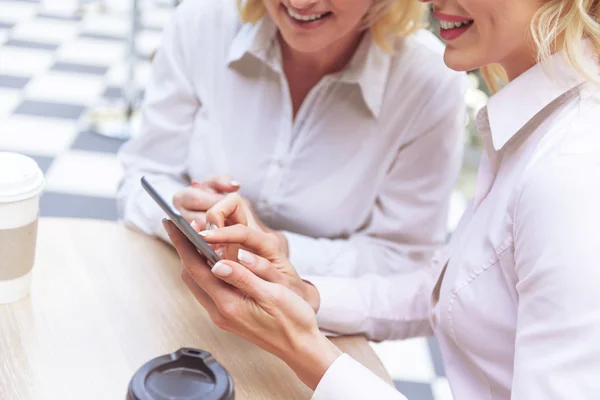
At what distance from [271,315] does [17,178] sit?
1.45 ft

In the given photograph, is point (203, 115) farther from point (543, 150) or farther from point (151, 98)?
point (543, 150)

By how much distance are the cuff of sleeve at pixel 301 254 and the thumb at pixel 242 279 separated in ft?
1.31

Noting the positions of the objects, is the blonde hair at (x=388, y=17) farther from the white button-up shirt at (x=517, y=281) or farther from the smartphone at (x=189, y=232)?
the smartphone at (x=189, y=232)

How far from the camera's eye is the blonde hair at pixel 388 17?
58.2 inches

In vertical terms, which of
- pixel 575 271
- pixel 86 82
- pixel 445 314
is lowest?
pixel 86 82

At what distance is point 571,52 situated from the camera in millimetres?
961

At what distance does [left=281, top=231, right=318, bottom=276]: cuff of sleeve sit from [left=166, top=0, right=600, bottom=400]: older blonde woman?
174mm

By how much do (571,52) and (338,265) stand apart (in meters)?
0.68

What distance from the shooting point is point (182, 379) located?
3.45ft

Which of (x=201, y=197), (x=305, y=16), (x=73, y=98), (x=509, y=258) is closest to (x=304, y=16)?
(x=305, y=16)

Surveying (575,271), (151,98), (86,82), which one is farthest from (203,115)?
(86,82)

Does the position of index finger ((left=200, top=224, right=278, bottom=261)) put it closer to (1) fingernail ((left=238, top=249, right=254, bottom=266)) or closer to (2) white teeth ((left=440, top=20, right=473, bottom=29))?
(1) fingernail ((left=238, top=249, right=254, bottom=266))

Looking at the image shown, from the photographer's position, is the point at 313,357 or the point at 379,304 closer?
the point at 313,357

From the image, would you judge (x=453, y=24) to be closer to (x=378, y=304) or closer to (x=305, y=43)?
(x=305, y=43)
